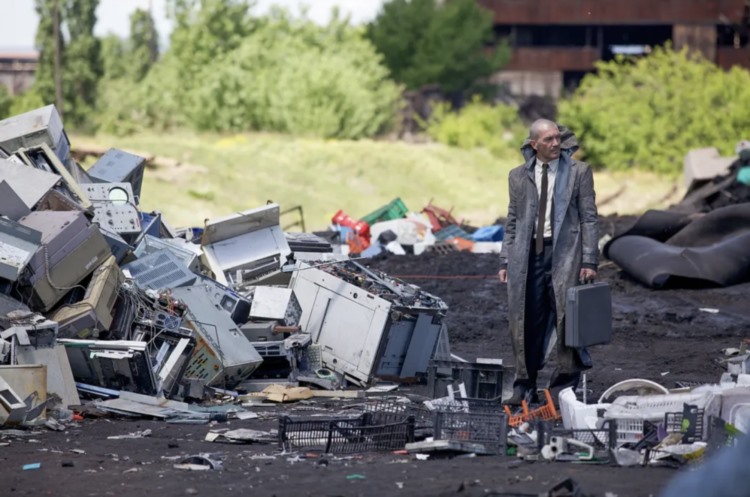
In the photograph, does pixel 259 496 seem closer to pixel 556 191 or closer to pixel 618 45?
pixel 556 191

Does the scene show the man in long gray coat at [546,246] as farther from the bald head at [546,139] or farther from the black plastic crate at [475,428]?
the black plastic crate at [475,428]

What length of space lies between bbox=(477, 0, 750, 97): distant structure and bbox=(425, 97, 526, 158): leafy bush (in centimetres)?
704

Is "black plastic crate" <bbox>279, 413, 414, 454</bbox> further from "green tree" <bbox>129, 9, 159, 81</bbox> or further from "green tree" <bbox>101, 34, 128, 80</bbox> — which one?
"green tree" <bbox>129, 9, 159, 81</bbox>

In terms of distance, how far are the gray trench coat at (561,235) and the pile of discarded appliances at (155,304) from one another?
66.0 inches

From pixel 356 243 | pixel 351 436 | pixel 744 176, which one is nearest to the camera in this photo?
pixel 351 436

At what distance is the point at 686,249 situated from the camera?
765 inches

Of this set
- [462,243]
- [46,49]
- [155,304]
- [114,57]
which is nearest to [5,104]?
[46,49]

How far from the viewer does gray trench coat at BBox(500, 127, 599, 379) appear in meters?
9.57

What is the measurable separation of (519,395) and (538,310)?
2.13 feet

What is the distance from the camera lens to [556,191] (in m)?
9.59

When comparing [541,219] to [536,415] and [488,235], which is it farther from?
[488,235]

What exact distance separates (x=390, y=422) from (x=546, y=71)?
64.6 meters

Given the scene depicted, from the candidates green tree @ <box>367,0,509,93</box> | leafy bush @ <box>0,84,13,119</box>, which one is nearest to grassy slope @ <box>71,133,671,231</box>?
leafy bush @ <box>0,84,13,119</box>

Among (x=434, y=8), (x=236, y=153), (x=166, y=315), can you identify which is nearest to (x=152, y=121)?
(x=434, y=8)
